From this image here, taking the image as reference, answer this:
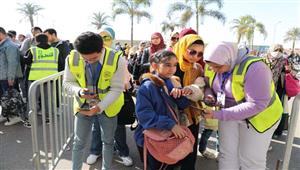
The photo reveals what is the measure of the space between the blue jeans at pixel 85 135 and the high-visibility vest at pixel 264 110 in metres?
1.20

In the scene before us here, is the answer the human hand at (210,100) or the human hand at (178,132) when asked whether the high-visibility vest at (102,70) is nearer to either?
the human hand at (178,132)

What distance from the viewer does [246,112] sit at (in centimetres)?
216

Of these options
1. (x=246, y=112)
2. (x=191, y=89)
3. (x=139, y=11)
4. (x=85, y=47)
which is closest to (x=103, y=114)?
(x=85, y=47)

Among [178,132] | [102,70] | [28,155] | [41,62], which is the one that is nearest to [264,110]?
[178,132]

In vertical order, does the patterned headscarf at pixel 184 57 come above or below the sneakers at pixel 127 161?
above

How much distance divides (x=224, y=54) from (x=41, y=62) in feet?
11.5

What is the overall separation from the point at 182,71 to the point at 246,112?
0.71 meters

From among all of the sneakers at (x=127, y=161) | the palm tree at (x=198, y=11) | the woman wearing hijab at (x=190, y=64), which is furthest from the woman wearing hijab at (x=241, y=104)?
the palm tree at (x=198, y=11)

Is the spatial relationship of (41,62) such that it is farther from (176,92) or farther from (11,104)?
(176,92)

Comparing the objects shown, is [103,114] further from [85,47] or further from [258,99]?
[258,99]

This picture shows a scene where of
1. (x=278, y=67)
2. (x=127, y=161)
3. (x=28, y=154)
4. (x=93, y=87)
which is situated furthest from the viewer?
(x=278, y=67)

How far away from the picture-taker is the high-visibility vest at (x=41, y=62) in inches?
181

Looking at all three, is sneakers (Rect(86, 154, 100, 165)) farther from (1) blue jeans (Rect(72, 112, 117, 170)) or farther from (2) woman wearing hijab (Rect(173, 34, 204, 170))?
(2) woman wearing hijab (Rect(173, 34, 204, 170))

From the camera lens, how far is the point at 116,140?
11.2 ft
